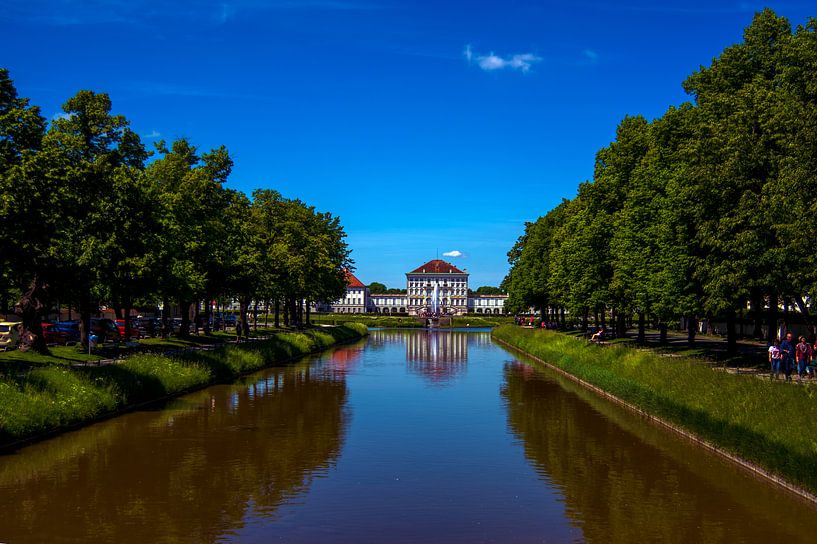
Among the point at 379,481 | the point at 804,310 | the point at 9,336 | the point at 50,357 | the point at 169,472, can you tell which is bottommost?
the point at 379,481

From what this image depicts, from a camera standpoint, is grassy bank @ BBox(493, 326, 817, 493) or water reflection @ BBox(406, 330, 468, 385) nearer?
grassy bank @ BBox(493, 326, 817, 493)

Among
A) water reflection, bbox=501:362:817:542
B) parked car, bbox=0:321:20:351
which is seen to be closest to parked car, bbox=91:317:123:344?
parked car, bbox=0:321:20:351

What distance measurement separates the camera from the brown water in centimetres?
1566

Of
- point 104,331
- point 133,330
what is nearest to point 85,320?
point 104,331

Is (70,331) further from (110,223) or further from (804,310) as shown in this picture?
(804,310)

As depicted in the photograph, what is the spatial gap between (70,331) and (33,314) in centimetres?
1284

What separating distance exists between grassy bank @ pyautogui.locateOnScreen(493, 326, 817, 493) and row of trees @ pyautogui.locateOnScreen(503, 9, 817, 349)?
6077 millimetres

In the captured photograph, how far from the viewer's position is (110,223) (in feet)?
145

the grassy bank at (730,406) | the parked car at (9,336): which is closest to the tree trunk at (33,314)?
the parked car at (9,336)

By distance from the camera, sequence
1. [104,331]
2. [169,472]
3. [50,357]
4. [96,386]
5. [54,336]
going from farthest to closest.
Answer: [104,331], [54,336], [50,357], [96,386], [169,472]

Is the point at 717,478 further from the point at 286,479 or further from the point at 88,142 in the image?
the point at 88,142

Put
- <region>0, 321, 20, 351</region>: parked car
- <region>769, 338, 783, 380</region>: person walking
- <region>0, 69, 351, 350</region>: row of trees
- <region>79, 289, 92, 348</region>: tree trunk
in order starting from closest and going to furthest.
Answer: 1. <region>0, 69, 351, 350</region>: row of trees
2. <region>769, 338, 783, 380</region>: person walking
3. <region>0, 321, 20, 351</region>: parked car
4. <region>79, 289, 92, 348</region>: tree trunk

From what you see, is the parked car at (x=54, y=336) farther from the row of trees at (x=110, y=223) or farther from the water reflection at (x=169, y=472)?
the water reflection at (x=169, y=472)

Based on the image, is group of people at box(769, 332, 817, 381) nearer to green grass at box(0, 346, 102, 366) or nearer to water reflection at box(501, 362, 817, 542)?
water reflection at box(501, 362, 817, 542)
